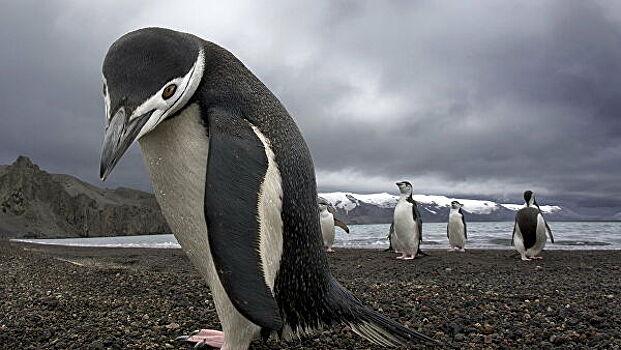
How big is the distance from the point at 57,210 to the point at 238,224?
3697 inches

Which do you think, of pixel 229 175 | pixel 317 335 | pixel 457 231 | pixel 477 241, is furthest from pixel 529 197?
pixel 229 175

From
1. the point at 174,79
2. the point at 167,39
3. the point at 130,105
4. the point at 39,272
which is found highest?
the point at 167,39

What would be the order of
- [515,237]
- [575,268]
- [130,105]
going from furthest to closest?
1. [515,237]
2. [575,268]
3. [130,105]

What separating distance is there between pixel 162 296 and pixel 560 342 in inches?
146

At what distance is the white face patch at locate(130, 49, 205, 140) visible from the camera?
7.30 feet

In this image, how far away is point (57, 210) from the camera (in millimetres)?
85875

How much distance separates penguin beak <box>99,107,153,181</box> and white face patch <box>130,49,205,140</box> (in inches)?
1.0

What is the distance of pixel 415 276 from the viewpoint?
9.07 meters

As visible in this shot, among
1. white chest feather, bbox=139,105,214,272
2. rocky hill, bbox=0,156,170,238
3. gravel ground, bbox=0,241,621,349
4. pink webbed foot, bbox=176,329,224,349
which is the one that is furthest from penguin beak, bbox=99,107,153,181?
rocky hill, bbox=0,156,170,238

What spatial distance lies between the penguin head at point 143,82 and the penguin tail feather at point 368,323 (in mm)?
1445

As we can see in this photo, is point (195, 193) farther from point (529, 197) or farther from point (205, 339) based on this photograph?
point (529, 197)

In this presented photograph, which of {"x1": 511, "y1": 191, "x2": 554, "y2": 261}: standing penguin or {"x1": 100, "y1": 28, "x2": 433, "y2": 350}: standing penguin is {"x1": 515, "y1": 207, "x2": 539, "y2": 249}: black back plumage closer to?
{"x1": 511, "y1": 191, "x2": 554, "y2": 261}: standing penguin

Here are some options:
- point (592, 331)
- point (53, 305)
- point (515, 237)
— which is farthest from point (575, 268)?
point (53, 305)

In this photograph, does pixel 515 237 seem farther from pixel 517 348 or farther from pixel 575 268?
pixel 517 348
